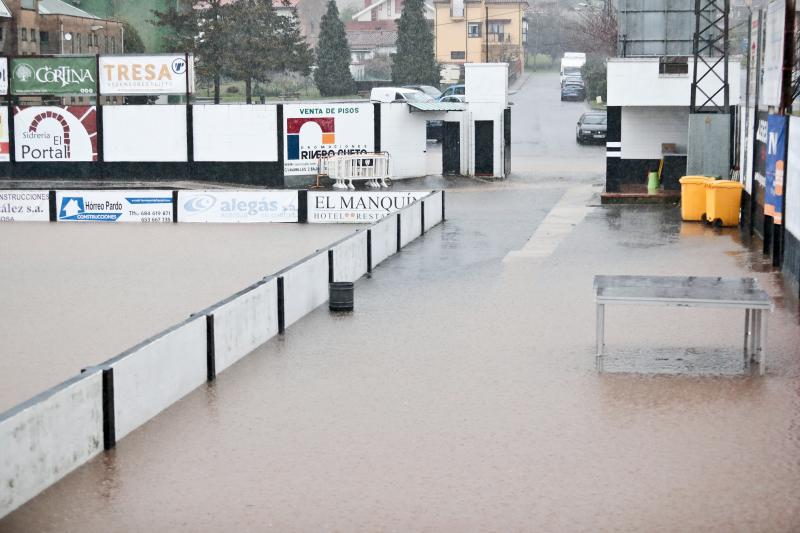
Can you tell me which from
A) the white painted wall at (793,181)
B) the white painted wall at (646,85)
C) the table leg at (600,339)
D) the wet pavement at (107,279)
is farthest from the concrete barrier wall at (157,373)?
the white painted wall at (646,85)

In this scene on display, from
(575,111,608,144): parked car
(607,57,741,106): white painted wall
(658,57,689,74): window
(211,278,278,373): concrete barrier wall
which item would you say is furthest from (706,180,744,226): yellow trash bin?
A: (575,111,608,144): parked car

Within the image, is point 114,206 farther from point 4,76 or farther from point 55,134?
point 4,76

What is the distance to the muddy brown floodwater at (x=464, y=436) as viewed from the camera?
1053 cm

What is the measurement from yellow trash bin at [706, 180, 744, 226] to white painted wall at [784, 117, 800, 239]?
24.5 ft

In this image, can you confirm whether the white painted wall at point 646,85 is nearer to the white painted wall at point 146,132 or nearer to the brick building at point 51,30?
the white painted wall at point 146,132

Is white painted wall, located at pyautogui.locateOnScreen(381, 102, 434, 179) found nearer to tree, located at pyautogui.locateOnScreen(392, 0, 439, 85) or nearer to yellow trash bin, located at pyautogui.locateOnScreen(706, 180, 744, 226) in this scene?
yellow trash bin, located at pyautogui.locateOnScreen(706, 180, 744, 226)

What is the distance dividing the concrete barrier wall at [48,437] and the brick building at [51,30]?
192ft

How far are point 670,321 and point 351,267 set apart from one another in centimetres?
650

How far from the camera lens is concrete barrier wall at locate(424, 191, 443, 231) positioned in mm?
31255

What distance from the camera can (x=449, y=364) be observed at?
1634 cm

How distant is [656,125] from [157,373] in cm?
2752

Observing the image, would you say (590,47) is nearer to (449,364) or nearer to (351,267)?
(351,267)

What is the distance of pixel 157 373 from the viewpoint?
1382cm

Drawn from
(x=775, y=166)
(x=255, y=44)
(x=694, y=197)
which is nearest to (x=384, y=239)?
(x=775, y=166)
